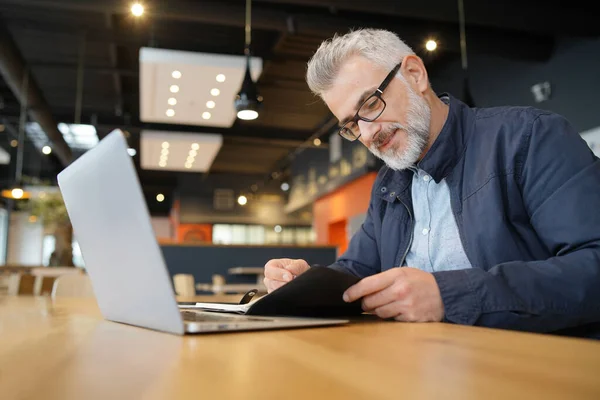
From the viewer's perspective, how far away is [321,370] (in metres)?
0.46

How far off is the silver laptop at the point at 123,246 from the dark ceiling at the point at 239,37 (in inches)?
146

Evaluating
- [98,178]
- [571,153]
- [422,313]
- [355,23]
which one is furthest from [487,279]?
[355,23]

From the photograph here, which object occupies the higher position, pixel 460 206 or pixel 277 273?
pixel 460 206

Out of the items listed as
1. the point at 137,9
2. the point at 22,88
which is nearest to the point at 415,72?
the point at 137,9

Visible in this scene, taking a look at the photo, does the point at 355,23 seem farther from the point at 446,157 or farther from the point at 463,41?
the point at 446,157

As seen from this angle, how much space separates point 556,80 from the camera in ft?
19.8

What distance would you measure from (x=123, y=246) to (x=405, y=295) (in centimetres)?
51

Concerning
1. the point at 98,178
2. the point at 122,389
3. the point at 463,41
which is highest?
the point at 463,41

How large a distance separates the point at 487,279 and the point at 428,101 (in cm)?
83

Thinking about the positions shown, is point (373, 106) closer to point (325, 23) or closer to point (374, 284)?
point (374, 284)

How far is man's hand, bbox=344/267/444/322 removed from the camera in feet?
3.11

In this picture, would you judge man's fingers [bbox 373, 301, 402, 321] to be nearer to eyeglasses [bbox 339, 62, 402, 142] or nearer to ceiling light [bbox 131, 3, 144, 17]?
eyeglasses [bbox 339, 62, 402, 142]

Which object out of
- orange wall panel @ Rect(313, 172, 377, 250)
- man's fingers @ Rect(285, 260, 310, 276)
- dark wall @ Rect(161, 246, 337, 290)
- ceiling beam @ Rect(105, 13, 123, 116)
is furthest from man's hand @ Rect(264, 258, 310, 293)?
orange wall panel @ Rect(313, 172, 377, 250)

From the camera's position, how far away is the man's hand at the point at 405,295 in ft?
3.11
